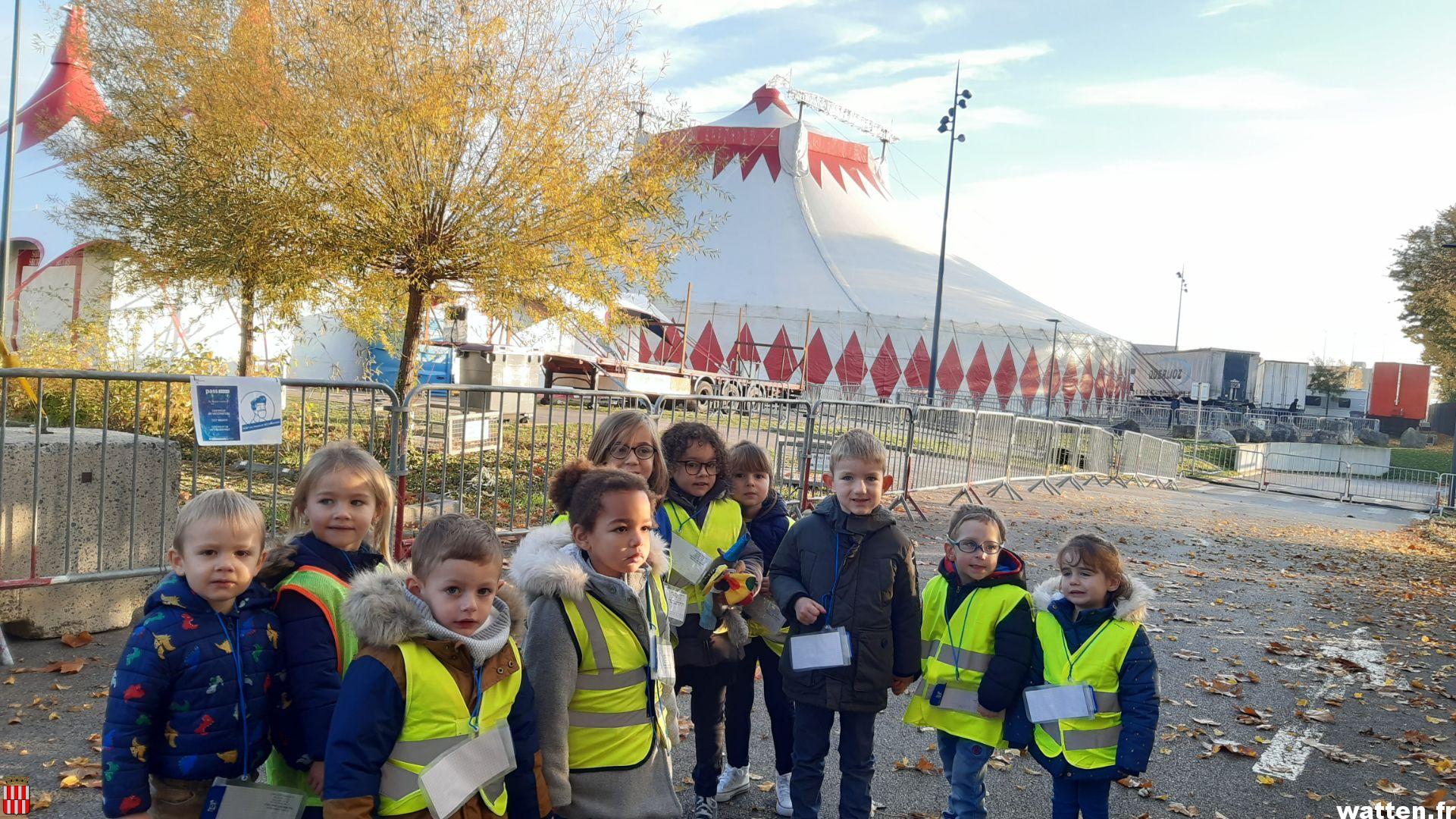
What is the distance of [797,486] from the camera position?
33.8ft

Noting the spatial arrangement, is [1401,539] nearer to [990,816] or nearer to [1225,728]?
[1225,728]

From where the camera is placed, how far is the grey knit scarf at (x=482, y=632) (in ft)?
7.69

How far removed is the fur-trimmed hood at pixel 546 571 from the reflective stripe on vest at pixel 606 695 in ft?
0.27

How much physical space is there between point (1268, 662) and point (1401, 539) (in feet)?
39.4

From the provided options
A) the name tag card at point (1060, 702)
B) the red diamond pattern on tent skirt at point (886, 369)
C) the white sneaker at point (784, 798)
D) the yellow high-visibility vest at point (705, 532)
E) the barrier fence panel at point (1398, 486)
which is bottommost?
the barrier fence panel at point (1398, 486)

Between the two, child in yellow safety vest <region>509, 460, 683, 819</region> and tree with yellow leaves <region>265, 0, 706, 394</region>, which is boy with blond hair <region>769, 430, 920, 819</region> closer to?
child in yellow safety vest <region>509, 460, 683, 819</region>

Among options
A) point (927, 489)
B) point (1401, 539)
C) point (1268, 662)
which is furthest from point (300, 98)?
point (1401, 539)

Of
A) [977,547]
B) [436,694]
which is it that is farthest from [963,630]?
[436,694]

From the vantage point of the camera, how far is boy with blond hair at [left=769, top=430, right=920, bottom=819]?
11.7 feet

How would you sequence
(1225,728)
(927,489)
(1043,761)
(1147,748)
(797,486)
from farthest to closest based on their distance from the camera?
(927,489) < (797,486) < (1225,728) < (1043,761) < (1147,748)

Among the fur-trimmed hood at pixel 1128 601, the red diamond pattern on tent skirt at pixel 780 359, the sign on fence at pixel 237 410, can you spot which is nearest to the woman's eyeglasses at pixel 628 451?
the fur-trimmed hood at pixel 1128 601

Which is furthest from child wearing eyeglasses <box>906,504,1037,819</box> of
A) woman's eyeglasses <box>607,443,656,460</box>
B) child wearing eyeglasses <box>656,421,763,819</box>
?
woman's eyeglasses <box>607,443,656,460</box>

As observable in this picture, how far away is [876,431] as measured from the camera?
11867 millimetres

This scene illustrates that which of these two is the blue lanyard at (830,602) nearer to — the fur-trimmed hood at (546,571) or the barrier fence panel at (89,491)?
the fur-trimmed hood at (546,571)
